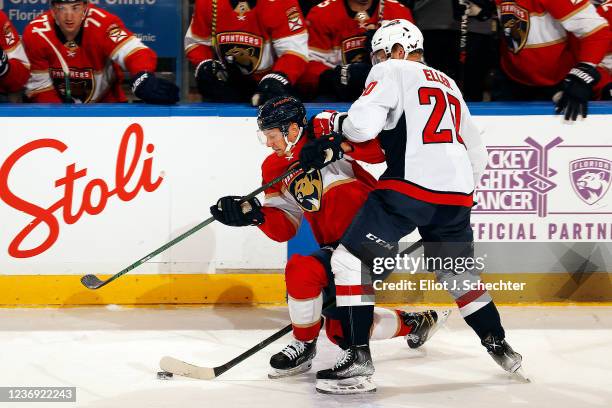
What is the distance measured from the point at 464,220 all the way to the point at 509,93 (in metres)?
1.59

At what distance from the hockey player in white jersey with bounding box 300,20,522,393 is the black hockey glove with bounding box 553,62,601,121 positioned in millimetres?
1227

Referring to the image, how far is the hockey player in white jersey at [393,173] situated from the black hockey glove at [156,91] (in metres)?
1.36

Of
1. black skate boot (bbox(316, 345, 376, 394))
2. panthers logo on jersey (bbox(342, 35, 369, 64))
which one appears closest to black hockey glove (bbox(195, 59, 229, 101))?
panthers logo on jersey (bbox(342, 35, 369, 64))

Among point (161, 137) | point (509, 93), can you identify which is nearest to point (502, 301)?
point (509, 93)

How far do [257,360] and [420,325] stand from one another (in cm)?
64

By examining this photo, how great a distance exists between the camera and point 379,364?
443 centimetres

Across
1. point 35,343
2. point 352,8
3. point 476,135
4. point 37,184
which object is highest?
point 352,8

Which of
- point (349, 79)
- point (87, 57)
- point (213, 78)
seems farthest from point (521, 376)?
point (87, 57)

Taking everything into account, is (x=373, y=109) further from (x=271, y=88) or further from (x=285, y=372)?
(x=271, y=88)

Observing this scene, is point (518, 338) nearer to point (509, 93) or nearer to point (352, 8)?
point (509, 93)

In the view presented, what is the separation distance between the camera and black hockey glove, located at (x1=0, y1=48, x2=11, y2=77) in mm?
5395

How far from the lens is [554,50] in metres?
5.43

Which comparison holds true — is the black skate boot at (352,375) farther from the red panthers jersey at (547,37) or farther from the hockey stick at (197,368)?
the red panthers jersey at (547,37)

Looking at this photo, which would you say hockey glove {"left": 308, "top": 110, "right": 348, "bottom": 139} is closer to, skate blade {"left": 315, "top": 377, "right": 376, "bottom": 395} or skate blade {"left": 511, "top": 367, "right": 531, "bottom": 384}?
skate blade {"left": 315, "top": 377, "right": 376, "bottom": 395}
